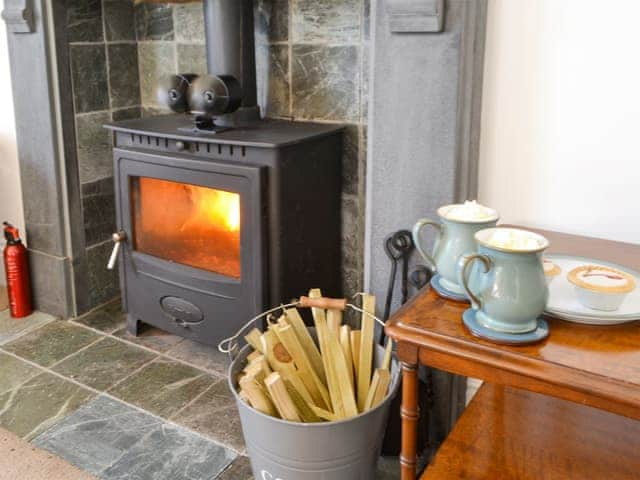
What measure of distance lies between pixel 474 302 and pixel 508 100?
2.21 feet

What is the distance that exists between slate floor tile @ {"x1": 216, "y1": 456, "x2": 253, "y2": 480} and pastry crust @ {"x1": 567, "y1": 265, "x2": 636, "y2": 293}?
1008 millimetres

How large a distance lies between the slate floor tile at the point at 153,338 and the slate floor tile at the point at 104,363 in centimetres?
4

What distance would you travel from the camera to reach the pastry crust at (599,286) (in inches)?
46.1

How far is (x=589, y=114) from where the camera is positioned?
1.57 metres

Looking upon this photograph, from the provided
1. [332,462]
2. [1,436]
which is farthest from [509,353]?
[1,436]

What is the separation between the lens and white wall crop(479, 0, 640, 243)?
59.7 inches

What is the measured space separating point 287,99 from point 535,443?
1.41 meters

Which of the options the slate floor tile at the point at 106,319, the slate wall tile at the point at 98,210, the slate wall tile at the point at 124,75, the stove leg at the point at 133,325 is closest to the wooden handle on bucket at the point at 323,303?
the stove leg at the point at 133,325

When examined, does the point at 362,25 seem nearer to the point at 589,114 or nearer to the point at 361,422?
the point at 589,114

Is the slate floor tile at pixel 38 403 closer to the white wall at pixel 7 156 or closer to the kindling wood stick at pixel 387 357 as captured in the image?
the white wall at pixel 7 156

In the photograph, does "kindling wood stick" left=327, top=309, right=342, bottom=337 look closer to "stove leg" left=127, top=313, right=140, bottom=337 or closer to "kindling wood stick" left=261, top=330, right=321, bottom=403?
"kindling wood stick" left=261, top=330, right=321, bottom=403

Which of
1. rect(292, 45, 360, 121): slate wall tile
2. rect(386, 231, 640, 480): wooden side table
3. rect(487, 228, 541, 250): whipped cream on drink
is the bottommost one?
rect(386, 231, 640, 480): wooden side table

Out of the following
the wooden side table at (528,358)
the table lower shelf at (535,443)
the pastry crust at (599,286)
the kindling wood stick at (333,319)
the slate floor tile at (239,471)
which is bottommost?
the slate floor tile at (239,471)

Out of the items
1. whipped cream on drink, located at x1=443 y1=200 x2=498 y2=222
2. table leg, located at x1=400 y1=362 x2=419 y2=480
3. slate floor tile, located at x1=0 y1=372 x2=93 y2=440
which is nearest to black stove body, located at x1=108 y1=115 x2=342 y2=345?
slate floor tile, located at x1=0 y1=372 x2=93 y2=440
